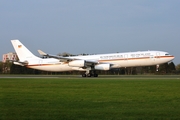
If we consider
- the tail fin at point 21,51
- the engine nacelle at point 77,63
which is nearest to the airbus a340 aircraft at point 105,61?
the engine nacelle at point 77,63

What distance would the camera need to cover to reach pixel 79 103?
13039mm

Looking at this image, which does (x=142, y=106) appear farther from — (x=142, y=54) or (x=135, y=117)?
(x=142, y=54)

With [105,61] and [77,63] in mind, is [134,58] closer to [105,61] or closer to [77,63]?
[105,61]

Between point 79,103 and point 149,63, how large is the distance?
33122 mm

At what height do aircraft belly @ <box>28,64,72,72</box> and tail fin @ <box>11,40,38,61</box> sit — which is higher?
tail fin @ <box>11,40,38,61</box>

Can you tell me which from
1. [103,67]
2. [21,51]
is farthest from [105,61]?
[21,51]

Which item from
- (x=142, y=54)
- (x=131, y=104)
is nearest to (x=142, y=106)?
(x=131, y=104)

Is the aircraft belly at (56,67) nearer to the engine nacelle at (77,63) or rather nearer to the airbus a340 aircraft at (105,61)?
the airbus a340 aircraft at (105,61)

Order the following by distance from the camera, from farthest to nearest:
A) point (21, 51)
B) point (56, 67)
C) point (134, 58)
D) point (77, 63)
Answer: point (21, 51), point (56, 67), point (77, 63), point (134, 58)

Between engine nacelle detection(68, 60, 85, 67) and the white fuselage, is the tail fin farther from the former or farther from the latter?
the white fuselage

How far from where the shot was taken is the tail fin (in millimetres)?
52537

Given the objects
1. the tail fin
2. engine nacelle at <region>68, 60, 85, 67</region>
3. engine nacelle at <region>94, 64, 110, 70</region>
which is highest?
the tail fin

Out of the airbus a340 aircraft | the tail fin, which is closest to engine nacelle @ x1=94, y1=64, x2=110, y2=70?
the airbus a340 aircraft

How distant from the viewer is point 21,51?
53.1m
